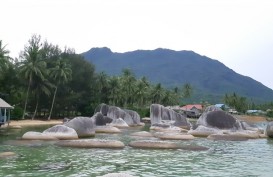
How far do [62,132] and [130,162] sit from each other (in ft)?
48.4

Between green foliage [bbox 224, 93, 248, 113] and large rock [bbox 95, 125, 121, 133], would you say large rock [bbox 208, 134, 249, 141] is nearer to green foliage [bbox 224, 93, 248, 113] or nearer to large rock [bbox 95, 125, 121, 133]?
large rock [bbox 95, 125, 121, 133]

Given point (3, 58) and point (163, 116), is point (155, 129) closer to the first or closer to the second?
point (163, 116)

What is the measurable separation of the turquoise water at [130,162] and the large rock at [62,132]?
4904 millimetres

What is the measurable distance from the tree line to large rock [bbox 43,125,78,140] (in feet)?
109

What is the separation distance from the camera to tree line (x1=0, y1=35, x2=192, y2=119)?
74.3 m

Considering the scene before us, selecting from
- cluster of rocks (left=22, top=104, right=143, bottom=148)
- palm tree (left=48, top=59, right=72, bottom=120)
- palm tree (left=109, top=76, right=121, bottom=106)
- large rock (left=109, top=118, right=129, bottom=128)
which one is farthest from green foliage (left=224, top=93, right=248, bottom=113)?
large rock (left=109, top=118, right=129, bottom=128)

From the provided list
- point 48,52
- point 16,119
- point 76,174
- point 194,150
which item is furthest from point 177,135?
point 48,52

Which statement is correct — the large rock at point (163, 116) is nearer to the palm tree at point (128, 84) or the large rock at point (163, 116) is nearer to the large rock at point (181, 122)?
the large rock at point (181, 122)

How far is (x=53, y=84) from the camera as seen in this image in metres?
81.8

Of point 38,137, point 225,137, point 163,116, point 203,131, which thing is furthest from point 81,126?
point 163,116

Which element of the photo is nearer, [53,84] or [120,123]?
[120,123]

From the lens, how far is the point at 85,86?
295 feet

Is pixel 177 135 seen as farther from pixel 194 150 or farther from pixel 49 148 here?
pixel 49 148

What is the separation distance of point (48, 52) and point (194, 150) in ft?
205
